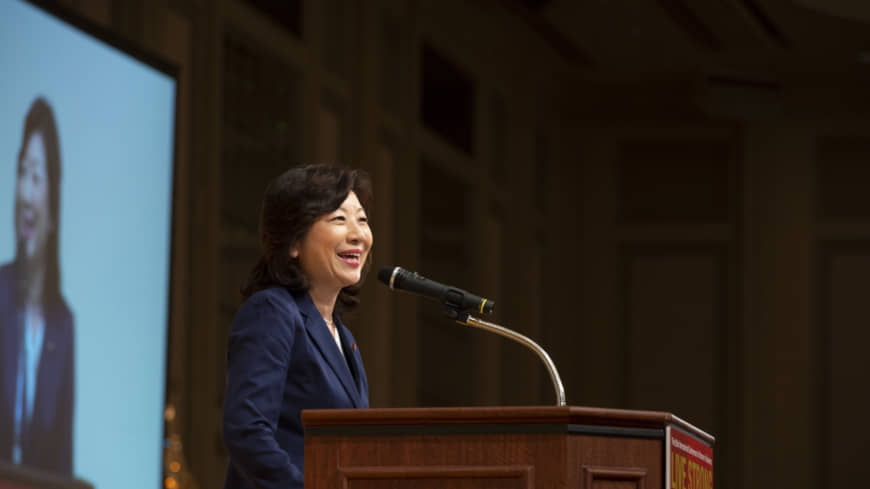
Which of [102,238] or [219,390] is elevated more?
[102,238]

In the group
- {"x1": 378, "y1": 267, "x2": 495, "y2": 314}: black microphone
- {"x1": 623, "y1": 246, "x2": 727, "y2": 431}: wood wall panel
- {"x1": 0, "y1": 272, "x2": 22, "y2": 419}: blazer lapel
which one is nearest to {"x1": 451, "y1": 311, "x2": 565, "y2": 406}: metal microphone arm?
{"x1": 378, "y1": 267, "x2": 495, "y2": 314}: black microphone

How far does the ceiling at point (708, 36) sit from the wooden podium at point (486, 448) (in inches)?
304

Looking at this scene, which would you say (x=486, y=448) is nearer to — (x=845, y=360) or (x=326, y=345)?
(x=326, y=345)

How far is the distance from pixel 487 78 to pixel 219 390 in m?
4.60

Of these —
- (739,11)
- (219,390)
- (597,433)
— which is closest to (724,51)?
(739,11)

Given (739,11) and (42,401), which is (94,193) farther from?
(739,11)

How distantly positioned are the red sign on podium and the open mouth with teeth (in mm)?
601

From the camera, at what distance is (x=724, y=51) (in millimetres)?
10344

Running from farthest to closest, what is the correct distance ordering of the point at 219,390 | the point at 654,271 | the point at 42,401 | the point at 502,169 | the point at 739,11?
the point at 654,271 → the point at 502,169 → the point at 739,11 → the point at 219,390 → the point at 42,401

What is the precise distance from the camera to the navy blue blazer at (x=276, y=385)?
6.46 ft

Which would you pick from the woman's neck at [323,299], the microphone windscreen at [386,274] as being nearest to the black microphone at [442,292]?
the microphone windscreen at [386,274]

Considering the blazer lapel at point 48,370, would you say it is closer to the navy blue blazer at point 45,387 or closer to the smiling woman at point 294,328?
the navy blue blazer at point 45,387

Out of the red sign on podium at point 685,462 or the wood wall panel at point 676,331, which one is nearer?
the red sign on podium at point 685,462

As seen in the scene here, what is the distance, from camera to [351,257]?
2.24m
